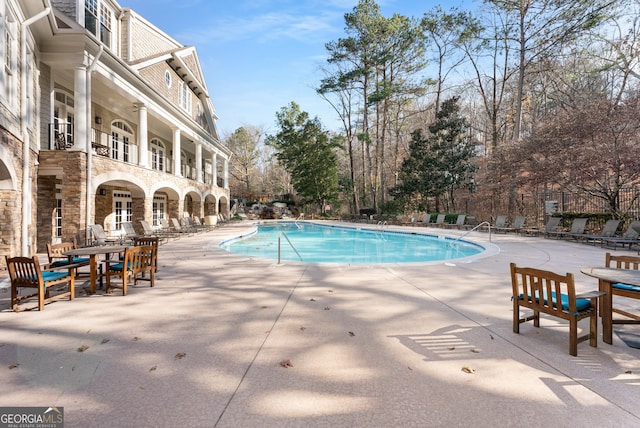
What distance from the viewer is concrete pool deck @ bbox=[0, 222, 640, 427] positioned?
2.07m

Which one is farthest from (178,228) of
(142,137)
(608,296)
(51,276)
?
(608,296)

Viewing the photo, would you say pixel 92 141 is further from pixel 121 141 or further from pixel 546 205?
pixel 546 205

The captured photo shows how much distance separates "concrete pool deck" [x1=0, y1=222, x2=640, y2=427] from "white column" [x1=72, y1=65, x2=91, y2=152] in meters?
6.17

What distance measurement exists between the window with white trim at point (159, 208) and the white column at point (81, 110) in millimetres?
8648

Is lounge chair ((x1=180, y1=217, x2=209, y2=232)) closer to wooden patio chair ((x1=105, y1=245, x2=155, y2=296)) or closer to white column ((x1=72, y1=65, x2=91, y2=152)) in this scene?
white column ((x1=72, y1=65, x2=91, y2=152))

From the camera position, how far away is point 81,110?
9.55 meters

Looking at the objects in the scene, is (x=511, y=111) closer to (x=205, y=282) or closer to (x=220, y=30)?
(x=220, y=30)

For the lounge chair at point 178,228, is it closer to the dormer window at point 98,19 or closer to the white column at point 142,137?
the white column at point 142,137

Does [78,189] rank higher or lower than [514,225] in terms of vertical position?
higher

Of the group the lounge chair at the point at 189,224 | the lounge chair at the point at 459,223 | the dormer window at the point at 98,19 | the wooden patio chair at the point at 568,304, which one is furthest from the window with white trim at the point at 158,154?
the wooden patio chair at the point at 568,304

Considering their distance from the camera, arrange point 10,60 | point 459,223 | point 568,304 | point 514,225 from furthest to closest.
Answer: point 459,223, point 514,225, point 10,60, point 568,304

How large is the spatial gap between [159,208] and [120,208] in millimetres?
3728

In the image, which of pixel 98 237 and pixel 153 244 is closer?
pixel 153 244

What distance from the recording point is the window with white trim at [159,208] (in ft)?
58.5
